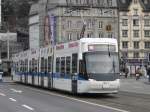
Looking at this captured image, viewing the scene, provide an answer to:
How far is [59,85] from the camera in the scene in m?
30.5

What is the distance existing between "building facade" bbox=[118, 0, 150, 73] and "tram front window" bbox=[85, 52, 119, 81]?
289 feet

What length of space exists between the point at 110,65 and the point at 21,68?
20.7 metres

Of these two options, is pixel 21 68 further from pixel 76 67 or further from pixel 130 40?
pixel 130 40

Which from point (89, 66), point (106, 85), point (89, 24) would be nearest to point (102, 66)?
point (89, 66)

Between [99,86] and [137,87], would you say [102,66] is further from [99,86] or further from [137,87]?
[137,87]

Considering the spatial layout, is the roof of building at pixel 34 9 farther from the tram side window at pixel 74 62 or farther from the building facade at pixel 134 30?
the tram side window at pixel 74 62

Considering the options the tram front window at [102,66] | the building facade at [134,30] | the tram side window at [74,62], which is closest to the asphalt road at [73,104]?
the tram front window at [102,66]

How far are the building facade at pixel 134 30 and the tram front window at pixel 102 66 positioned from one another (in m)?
88.0

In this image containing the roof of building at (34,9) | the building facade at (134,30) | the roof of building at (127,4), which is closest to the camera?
the building facade at (134,30)

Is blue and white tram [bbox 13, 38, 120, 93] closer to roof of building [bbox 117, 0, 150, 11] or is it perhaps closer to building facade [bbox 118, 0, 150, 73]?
building facade [bbox 118, 0, 150, 73]

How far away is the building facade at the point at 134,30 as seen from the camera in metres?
115

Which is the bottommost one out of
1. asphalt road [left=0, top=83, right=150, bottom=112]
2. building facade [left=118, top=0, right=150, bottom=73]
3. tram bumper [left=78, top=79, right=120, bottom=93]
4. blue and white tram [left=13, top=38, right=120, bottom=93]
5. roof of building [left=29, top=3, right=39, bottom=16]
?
asphalt road [left=0, top=83, right=150, bottom=112]

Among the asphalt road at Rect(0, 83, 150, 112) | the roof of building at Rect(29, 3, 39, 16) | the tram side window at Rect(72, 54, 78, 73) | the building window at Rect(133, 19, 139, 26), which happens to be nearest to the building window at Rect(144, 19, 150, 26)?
the building window at Rect(133, 19, 139, 26)

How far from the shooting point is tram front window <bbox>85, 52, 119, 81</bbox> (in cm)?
2602
